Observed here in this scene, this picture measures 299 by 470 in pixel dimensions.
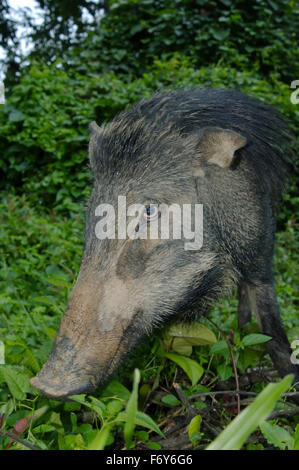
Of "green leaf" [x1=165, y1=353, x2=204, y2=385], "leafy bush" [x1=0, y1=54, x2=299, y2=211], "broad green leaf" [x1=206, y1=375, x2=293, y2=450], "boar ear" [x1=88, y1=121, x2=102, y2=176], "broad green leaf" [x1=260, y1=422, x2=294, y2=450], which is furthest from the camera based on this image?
"leafy bush" [x1=0, y1=54, x2=299, y2=211]

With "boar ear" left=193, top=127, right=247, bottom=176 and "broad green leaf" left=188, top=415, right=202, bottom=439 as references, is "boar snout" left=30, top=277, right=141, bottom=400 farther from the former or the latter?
"boar ear" left=193, top=127, right=247, bottom=176

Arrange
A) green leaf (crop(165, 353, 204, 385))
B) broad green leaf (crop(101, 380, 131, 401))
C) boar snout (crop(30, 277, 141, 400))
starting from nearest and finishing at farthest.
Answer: boar snout (crop(30, 277, 141, 400)) < broad green leaf (crop(101, 380, 131, 401)) < green leaf (crop(165, 353, 204, 385))

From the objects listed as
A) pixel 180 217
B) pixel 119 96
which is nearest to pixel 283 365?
pixel 180 217

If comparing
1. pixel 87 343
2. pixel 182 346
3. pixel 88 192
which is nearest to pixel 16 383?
pixel 87 343

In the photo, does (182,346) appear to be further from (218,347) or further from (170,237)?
(170,237)

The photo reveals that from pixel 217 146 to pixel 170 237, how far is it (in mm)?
437

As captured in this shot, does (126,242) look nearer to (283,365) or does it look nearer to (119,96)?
(283,365)

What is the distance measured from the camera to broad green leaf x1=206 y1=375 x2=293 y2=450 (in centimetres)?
75

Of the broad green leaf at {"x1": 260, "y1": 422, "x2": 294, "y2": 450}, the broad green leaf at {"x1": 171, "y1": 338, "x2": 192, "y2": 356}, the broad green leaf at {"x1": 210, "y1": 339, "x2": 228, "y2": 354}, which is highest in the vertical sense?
the broad green leaf at {"x1": 210, "y1": 339, "x2": 228, "y2": 354}

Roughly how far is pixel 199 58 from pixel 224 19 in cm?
63

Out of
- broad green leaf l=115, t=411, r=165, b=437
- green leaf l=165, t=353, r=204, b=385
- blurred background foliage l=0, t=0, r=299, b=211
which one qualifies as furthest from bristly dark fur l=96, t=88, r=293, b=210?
blurred background foliage l=0, t=0, r=299, b=211

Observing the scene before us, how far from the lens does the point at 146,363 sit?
2.10 m

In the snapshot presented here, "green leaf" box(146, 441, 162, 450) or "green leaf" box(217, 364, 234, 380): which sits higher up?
"green leaf" box(217, 364, 234, 380)

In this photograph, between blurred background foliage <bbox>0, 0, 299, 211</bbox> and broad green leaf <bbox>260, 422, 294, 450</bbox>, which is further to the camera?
blurred background foliage <bbox>0, 0, 299, 211</bbox>
